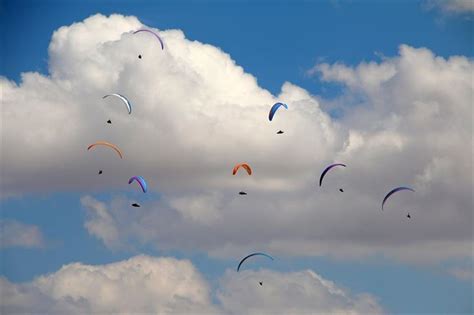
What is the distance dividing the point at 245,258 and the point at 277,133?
22.7 metres

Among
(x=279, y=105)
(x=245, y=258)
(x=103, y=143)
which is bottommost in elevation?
(x=245, y=258)

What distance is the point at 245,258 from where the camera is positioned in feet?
267

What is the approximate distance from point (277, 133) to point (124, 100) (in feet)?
69.4

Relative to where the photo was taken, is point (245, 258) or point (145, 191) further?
point (245, 258)

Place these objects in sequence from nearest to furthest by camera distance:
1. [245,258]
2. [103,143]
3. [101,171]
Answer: [101,171] < [103,143] < [245,258]

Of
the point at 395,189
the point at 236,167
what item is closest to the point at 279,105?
the point at 236,167

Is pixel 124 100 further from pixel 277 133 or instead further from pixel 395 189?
pixel 395 189

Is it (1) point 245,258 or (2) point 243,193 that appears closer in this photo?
(2) point 243,193

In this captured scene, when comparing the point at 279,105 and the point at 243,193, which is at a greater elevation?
the point at 279,105

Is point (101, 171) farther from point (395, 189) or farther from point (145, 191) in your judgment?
point (395, 189)

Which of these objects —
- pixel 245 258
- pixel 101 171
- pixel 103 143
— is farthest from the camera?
pixel 245 258

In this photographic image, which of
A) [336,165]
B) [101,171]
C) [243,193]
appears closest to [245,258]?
[243,193]

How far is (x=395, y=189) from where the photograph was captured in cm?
7256

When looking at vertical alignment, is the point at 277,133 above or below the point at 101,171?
above
